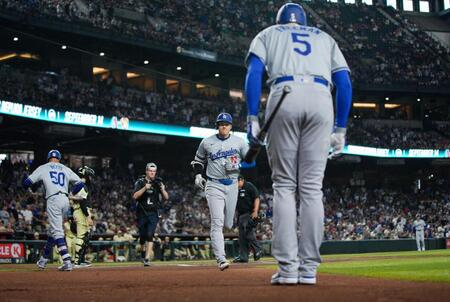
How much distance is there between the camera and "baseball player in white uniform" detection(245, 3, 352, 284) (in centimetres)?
530

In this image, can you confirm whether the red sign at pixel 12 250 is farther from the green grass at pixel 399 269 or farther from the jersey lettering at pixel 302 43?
the jersey lettering at pixel 302 43

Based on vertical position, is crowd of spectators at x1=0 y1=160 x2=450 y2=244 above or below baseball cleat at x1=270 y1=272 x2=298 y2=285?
above

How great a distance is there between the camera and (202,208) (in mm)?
30266

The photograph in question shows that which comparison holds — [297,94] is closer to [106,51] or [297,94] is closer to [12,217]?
[12,217]

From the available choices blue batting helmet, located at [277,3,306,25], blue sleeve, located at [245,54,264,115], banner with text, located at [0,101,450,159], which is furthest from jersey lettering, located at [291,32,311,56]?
banner with text, located at [0,101,450,159]

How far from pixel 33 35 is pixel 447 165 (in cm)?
3054

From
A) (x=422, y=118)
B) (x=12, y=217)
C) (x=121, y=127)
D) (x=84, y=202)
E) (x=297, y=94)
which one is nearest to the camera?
(x=297, y=94)

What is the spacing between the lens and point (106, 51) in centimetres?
3572

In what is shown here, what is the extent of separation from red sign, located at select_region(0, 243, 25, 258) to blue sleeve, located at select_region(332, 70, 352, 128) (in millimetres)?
13331

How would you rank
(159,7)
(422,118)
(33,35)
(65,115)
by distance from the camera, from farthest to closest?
(422,118)
(159,7)
(33,35)
(65,115)

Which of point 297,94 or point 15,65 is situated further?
point 15,65

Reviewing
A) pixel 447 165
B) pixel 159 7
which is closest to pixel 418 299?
pixel 159 7

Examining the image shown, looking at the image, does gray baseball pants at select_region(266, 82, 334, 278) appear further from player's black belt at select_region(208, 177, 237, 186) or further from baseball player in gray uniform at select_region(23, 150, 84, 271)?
baseball player in gray uniform at select_region(23, 150, 84, 271)

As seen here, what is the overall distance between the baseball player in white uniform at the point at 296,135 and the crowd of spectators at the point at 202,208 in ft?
44.9
